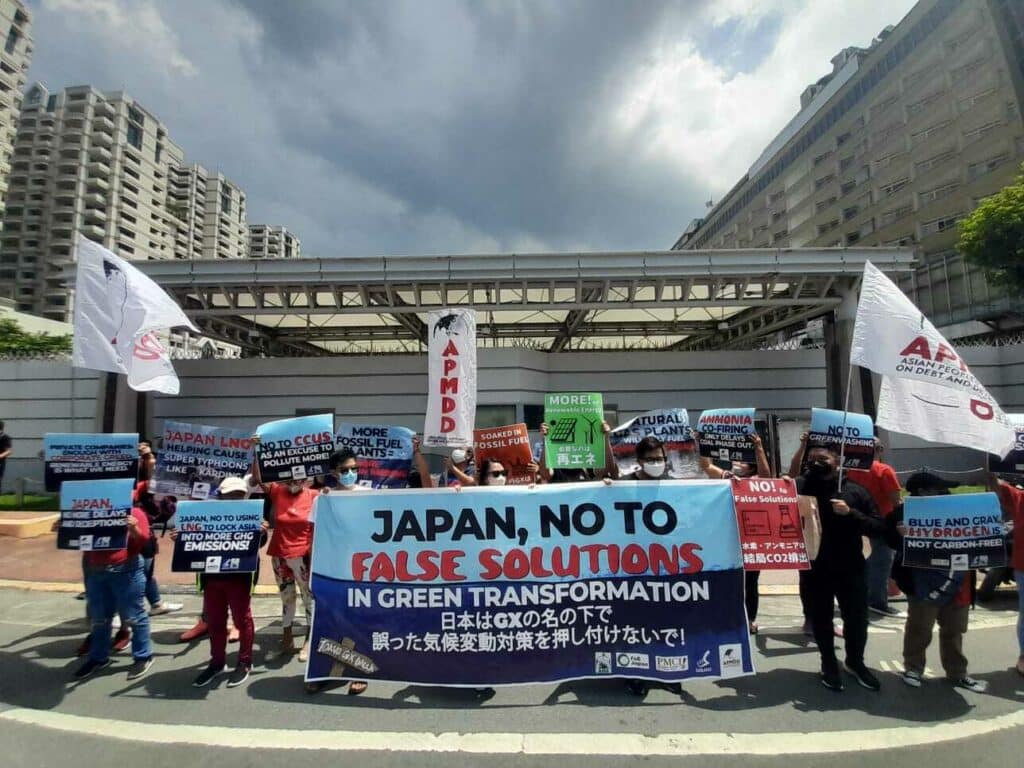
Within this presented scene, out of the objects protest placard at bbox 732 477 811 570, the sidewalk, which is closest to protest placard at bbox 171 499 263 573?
the sidewalk

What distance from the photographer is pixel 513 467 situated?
6.18 metres

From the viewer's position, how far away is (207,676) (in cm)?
436

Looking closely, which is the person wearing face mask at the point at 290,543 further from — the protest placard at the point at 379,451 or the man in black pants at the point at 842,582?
the man in black pants at the point at 842,582

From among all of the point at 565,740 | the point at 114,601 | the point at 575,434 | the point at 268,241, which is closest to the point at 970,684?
the point at 565,740

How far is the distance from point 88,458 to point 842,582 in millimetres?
7028

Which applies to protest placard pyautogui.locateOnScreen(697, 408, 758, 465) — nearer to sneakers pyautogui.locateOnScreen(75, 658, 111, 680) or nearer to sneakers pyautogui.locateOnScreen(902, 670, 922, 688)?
sneakers pyautogui.locateOnScreen(902, 670, 922, 688)

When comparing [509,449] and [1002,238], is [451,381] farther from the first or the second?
[1002,238]

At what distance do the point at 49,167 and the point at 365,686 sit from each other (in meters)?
106

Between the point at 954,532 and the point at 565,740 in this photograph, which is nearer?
the point at 565,740

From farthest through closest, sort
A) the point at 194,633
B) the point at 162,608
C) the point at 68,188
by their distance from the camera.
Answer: the point at 68,188 → the point at 162,608 → the point at 194,633

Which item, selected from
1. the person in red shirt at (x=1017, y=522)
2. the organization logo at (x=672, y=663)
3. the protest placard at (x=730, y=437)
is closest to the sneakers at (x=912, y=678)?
the person in red shirt at (x=1017, y=522)

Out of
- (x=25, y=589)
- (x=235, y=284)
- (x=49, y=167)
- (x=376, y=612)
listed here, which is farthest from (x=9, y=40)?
(x=376, y=612)

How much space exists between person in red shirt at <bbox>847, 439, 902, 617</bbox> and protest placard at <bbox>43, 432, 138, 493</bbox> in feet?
25.2

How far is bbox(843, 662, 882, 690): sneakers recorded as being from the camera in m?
4.10
